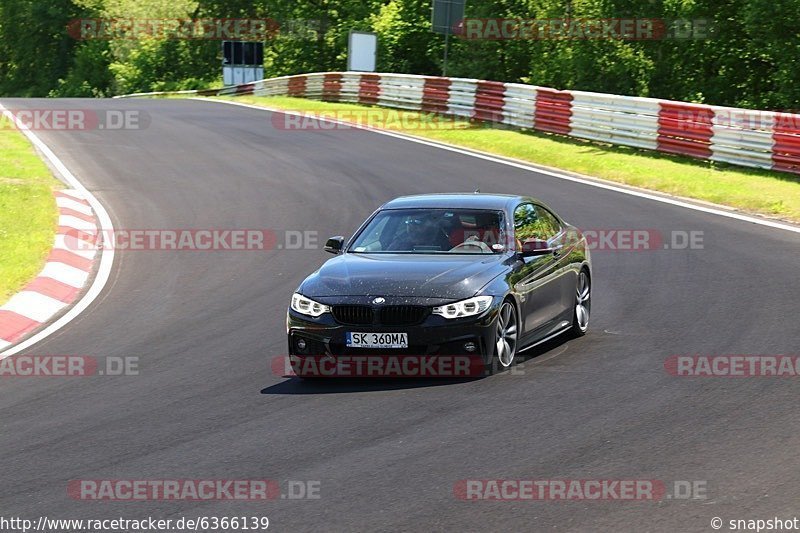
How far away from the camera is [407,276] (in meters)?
9.98

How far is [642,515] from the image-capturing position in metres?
6.35

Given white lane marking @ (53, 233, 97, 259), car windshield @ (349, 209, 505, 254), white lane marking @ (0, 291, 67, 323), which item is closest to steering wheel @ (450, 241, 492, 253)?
car windshield @ (349, 209, 505, 254)

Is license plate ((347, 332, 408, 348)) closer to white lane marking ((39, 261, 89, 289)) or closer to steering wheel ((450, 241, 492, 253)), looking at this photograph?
steering wheel ((450, 241, 492, 253))

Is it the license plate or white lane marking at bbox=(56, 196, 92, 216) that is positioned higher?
the license plate

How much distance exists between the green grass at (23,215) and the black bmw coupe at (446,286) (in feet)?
15.8

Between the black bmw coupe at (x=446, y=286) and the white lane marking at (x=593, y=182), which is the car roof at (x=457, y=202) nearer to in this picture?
the black bmw coupe at (x=446, y=286)

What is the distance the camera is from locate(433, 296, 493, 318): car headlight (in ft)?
31.7

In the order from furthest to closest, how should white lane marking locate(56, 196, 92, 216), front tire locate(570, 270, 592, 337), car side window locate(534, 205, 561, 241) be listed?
1. white lane marking locate(56, 196, 92, 216)
2. car side window locate(534, 205, 561, 241)
3. front tire locate(570, 270, 592, 337)

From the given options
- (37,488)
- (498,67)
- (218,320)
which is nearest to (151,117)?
(498,67)

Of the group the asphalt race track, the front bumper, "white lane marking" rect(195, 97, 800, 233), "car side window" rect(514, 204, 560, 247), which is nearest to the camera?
the asphalt race track

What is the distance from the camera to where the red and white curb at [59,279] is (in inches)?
500

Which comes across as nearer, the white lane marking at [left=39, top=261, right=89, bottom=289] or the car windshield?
the car windshield

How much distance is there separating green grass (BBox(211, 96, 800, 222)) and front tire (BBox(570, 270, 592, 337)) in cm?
767

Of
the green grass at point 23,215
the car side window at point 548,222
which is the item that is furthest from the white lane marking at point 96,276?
the car side window at point 548,222
